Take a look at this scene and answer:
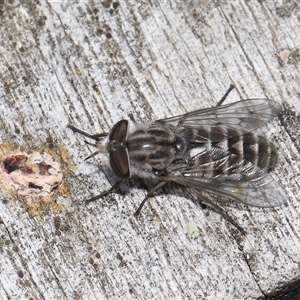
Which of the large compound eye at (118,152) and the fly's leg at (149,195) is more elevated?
the large compound eye at (118,152)

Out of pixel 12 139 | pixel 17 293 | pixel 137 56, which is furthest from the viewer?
pixel 137 56

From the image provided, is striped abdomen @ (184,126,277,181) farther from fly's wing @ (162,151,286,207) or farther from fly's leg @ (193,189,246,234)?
fly's leg @ (193,189,246,234)

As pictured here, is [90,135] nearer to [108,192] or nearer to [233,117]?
[108,192]

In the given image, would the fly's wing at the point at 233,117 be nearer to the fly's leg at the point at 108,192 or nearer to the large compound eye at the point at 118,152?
the large compound eye at the point at 118,152

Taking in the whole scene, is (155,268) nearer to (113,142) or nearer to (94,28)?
(113,142)

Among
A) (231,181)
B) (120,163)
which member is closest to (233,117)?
(231,181)

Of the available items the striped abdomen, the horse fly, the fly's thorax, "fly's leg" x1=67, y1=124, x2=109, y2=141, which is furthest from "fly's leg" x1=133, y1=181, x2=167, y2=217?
"fly's leg" x1=67, y1=124, x2=109, y2=141

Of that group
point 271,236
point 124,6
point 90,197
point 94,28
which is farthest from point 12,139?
point 271,236

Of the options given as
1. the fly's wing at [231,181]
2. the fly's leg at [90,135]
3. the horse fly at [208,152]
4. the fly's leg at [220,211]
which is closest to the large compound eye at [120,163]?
the horse fly at [208,152]
